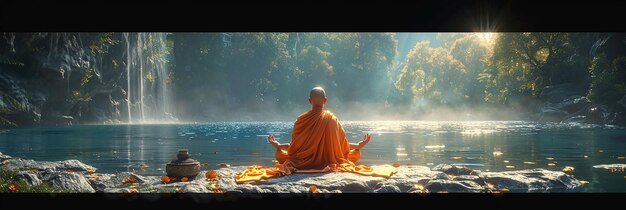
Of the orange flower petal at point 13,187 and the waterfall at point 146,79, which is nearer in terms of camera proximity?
the orange flower petal at point 13,187

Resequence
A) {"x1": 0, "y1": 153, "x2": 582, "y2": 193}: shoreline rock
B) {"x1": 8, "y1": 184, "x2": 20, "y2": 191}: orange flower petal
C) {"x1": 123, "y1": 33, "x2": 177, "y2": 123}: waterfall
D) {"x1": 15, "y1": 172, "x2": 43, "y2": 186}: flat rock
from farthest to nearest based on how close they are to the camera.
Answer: {"x1": 123, "y1": 33, "x2": 177, "y2": 123}: waterfall → {"x1": 15, "y1": 172, "x2": 43, "y2": 186}: flat rock → {"x1": 0, "y1": 153, "x2": 582, "y2": 193}: shoreline rock → {"x1": 8, "y1": 184, "x2": 20, "y2": 191}: orange flower petal

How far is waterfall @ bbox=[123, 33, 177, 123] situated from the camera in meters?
52.1

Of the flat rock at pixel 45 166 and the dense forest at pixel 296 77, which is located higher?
the dense forest at pixel 296 77

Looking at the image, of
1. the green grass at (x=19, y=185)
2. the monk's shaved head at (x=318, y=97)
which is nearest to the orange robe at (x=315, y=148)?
the monk's shaved head at (x=318, y=97)

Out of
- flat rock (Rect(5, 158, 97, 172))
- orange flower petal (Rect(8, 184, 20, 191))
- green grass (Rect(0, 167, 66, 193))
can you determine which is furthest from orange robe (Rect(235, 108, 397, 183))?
flat rock (Rect(5, 158, 97, 172))

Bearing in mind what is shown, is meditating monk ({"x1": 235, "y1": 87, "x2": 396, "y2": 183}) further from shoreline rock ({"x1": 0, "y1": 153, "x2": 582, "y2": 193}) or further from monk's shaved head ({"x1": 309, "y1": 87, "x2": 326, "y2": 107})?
shoreline rock ({"x1": 0, "y1": 153, "x2": 582, "y2": 193})

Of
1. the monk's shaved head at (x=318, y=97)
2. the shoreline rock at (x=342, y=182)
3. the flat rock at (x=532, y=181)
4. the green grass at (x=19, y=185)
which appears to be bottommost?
the flat rock at (x=532, y=181)

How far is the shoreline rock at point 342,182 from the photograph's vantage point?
860 cm

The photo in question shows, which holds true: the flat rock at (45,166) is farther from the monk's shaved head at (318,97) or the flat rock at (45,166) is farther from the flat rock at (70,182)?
the monk's shaved head at (318,97)

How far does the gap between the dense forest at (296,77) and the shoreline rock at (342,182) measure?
15.7 metres

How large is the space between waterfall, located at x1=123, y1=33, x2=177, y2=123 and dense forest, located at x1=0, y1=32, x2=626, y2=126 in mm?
165

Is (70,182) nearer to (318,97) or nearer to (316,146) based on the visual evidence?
(316,146)
